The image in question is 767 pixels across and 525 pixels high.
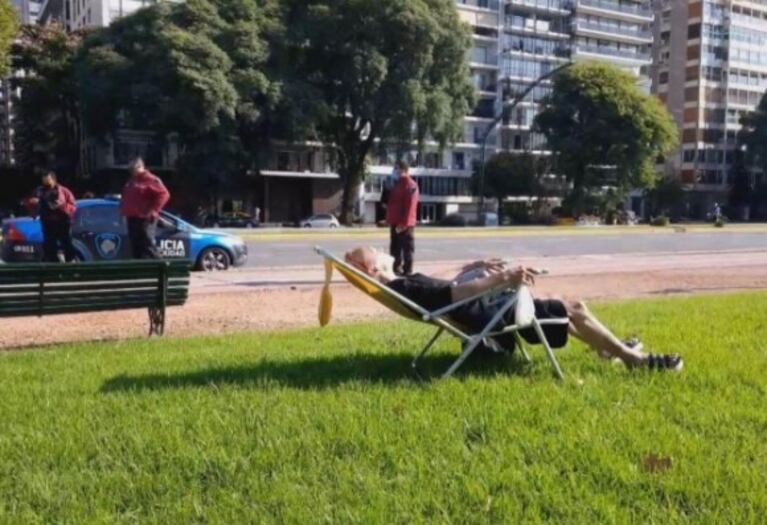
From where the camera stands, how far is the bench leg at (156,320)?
26.6 ft

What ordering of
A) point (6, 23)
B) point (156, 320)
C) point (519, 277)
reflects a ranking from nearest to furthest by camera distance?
point (519, 277) < point (156, 320) < point (6, 23)

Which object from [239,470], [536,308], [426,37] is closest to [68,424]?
[239,470]

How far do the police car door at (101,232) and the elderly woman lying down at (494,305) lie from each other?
1070 cm

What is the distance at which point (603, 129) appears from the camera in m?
66.6

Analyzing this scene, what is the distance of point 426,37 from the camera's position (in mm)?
51062

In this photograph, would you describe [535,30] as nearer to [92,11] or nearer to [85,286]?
[92,11]

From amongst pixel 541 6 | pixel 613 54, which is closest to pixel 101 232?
pixel 541 6

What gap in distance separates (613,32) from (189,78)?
2395 inches

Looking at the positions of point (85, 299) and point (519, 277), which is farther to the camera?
point (85, 299)

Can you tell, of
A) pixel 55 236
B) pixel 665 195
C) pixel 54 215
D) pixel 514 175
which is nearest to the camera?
pixel 54 215

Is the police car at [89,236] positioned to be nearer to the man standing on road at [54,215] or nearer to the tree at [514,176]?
the man standing on road at [54,215]

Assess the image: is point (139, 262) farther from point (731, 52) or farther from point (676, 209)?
point (731, 52)

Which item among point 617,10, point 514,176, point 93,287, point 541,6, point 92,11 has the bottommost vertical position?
point 93,287

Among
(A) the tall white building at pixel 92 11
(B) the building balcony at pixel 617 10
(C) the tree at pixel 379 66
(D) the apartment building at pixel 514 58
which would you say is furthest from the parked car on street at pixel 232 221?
(B) the building balcony at pixel 617 10
